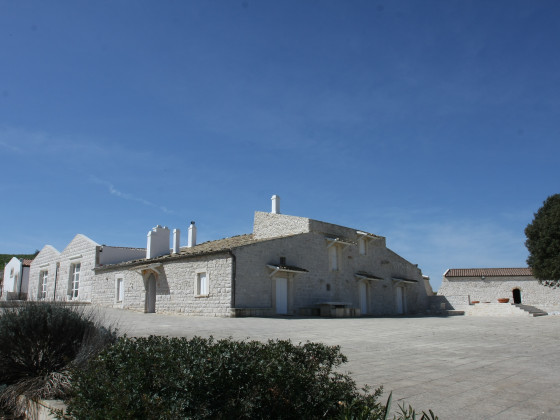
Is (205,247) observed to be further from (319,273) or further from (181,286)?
(319,273)

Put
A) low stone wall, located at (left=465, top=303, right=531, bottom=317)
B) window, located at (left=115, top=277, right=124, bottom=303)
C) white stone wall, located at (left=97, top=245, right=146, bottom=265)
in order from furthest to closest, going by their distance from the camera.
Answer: low stone wall, located at (left=465, top=303, right=531, bottom=317) < white stone wall, located at (left=97, top=245, right=146, bottom=265) < window, located at (left=115, top=277, right=124, bottom=303)

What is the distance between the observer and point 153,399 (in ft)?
11.0

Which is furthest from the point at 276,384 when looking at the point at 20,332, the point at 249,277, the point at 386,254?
the point at 386,254

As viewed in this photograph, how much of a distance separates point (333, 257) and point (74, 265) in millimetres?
17234

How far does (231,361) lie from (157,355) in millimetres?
678

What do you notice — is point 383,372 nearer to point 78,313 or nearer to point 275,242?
point 78,313

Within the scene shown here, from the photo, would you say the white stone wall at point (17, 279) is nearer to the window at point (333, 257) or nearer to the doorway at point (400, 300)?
the window at point (333, 257)

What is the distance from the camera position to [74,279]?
29.5m

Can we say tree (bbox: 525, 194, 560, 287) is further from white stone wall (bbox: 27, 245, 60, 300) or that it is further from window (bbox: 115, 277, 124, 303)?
white stone wall (bbox: 27, 245, 60, 300)

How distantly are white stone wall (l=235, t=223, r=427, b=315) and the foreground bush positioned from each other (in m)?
12.8

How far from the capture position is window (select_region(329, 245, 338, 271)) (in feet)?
79.7

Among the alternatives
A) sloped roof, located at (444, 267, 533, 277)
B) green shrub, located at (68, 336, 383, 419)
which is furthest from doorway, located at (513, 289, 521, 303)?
green shrub, located at (68, 336, 383, 419)

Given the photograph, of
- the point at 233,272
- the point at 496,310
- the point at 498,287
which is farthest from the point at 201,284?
the point at 498,287

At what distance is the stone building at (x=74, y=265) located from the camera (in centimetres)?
2759
